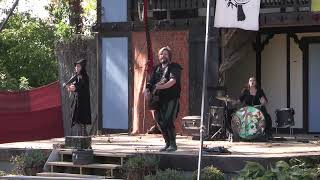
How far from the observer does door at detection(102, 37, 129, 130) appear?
15.9 m

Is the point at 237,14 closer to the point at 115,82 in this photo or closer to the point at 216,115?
the point at 216,115

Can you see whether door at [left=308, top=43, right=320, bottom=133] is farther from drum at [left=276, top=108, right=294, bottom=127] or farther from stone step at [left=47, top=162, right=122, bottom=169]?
stone step at [left=47, top=162, right=122, bottom=169]

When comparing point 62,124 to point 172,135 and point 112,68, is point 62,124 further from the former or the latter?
point 172,135

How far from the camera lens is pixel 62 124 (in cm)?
1708

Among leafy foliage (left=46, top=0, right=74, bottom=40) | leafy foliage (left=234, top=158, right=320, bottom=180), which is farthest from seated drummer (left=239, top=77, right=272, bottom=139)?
leafy foliage (left=46, top=0, right=74, bottom=40)

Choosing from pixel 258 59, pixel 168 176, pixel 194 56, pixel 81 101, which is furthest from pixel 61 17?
pixel 168 176

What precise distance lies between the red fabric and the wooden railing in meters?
3.26

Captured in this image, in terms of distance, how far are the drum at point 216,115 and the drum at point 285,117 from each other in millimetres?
1200

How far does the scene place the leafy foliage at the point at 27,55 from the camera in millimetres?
26984

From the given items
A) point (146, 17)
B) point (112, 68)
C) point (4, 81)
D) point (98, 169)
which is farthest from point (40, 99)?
point (4, 81)

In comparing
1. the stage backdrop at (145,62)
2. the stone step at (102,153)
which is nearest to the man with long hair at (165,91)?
the stone step at (102,153)

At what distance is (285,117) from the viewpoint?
13375 millimetres

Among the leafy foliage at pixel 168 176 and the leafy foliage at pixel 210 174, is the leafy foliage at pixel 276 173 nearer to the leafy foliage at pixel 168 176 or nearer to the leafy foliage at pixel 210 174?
the leafy foliage at pixel 210 174

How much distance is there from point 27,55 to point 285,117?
51.7 ft
